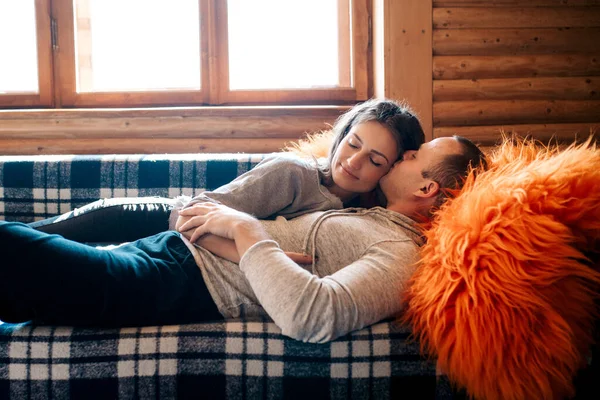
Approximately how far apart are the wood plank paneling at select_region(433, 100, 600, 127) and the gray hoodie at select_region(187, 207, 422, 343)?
128cm

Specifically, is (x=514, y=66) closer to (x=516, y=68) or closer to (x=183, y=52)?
(x=516, y=68)

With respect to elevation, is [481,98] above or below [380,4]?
below

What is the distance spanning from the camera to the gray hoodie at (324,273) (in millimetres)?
1142

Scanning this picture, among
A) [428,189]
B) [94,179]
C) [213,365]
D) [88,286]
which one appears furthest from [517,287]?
[94,179]

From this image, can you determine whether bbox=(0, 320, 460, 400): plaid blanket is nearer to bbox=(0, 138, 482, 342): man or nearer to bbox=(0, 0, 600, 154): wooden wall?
bbox=(0, 138, 482, 342): man

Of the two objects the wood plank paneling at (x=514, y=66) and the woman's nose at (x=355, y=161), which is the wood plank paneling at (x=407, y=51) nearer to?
the wood plank paneling at (x=514, y=66)

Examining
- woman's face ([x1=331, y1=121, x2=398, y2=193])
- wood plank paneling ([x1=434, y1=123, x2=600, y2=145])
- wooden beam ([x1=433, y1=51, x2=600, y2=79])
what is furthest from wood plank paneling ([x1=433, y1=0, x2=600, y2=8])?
woman's face ([x1=331, y1=121, x2=398, y2=193])

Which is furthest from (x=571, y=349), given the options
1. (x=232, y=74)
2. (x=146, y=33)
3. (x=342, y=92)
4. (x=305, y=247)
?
(x=146, y=33)

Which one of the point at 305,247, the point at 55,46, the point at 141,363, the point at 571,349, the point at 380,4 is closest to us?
the point at 571,349

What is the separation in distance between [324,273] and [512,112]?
1669 millimetres

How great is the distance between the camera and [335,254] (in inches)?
54.6

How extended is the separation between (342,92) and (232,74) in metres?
0.56

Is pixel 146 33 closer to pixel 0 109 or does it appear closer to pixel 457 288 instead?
pixel 0 109

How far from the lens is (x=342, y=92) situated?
279 cm
